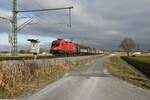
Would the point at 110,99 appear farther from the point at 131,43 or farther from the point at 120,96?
the point at 131,43

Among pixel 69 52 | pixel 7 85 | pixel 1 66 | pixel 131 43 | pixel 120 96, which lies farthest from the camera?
pixel 131 43

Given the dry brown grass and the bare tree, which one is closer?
the dry brown grass

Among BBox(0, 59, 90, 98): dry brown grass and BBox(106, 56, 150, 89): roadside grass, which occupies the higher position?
BBox(0, 59, 90, 98): dry brown grass

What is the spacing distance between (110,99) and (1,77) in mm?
5858

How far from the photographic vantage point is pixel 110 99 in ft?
42.3

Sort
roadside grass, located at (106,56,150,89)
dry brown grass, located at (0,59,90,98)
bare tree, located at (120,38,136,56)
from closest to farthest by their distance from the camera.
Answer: dry brown grass, located at (0,59,90,98), roadside grass, located at (106,56,150,89), bare tree, located at (120,38,136,56)

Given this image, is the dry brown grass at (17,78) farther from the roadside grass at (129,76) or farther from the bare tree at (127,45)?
the bare tree at (127,45)

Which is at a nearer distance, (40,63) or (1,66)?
(1,66)

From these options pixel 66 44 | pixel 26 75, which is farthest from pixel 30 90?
pixel 66 44

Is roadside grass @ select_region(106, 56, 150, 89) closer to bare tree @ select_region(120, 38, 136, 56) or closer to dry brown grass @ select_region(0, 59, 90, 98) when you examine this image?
dry brown grass @ select_region(0, 59, 90, 98)

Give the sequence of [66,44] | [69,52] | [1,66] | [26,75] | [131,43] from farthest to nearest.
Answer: [131,43] < [69,52] < [66,44] < [26,75] < [1,66]

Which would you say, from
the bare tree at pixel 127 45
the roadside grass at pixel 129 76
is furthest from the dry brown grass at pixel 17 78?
the bare tree at pixel 127 45

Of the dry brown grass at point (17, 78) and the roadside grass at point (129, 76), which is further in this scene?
the roadside grass at point (129, 76)

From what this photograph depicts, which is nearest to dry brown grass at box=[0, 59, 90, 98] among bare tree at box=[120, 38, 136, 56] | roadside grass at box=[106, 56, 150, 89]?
roadside grass at box=[106, 56, 150, 89]
